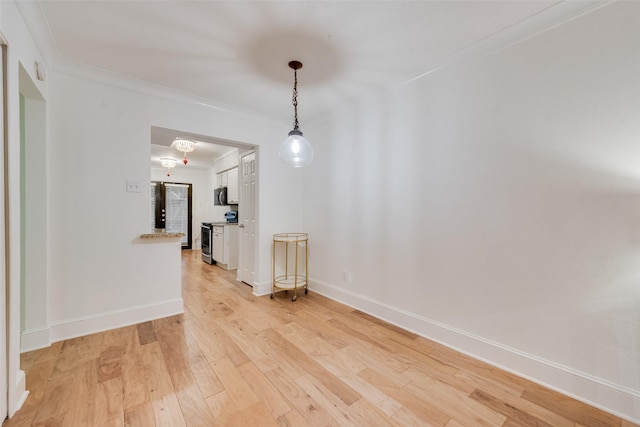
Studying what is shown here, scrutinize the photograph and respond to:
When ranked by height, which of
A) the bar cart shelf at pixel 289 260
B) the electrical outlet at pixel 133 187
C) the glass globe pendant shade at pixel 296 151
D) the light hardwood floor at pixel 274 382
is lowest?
the light hardwood floor at pixel 274 382

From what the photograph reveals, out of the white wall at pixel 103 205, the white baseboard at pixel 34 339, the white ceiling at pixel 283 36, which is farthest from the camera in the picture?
the white wall at pixel 103 205

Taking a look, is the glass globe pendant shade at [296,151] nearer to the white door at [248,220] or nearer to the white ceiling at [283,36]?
the white ceiling at [283,36]

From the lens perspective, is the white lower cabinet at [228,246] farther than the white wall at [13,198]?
Yes

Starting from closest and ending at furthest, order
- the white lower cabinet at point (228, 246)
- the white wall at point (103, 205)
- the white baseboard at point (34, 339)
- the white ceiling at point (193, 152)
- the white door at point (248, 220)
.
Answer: the white baseboard at point (34, 339) → the white wall at point (103, 205) → the white ceiling at point (193, 152) → the white door at point (248, 220) → the white lower cabinet at point (228, 246)

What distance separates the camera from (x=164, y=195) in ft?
24.0

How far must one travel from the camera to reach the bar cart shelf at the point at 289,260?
140 inches

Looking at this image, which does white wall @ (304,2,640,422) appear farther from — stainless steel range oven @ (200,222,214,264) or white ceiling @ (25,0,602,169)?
stainless steel range oven @ (200,222,214,264)

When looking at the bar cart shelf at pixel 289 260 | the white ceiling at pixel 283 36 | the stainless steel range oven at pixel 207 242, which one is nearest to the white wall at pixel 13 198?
the white ceiling at pixel 283 36

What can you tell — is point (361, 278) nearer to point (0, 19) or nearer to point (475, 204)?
point (475, 204)

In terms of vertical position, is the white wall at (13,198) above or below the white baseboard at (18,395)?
above

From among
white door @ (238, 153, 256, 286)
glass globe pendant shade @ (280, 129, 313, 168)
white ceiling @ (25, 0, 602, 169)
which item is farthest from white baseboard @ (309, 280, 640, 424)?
white ceiling @ (25, 0, 602, 169)

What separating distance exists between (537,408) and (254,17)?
3.01 metres

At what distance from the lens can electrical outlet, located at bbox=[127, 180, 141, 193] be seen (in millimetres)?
2576

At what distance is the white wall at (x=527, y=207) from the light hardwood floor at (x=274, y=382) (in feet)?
0.97
